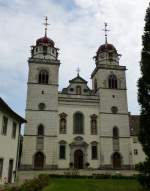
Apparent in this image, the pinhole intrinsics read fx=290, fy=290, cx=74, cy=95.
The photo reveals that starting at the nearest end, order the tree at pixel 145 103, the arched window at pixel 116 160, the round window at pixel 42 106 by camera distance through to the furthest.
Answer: the tree at pixel 145 103
the arched window at pixel 116 160
the round window at pixel 42 106

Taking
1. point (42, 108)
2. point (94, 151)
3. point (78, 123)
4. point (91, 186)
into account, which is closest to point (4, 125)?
point (91, 186)

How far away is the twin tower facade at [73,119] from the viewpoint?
136 ft

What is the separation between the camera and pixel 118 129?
4416 centimetres

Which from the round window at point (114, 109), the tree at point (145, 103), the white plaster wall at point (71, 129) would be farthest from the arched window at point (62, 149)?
the tree at point (145, 103)

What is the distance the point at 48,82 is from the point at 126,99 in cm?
1261

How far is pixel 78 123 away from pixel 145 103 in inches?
969

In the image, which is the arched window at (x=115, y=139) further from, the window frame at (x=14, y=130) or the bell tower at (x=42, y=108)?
the window frame at (x=14, y=130)

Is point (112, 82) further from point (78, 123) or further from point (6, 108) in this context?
point (6, 108)

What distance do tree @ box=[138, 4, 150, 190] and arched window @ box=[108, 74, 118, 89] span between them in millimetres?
25613

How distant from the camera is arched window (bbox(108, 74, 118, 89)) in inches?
1853

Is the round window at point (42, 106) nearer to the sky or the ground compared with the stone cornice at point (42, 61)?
nearer to the ground

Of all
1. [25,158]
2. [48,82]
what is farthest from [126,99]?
[25,158]

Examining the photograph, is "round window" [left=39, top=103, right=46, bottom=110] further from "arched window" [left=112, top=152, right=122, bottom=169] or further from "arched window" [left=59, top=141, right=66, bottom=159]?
"arched window" [left=112, top=152, right=122, bottom=169]

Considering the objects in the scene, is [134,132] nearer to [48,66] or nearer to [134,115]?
[134,115]
